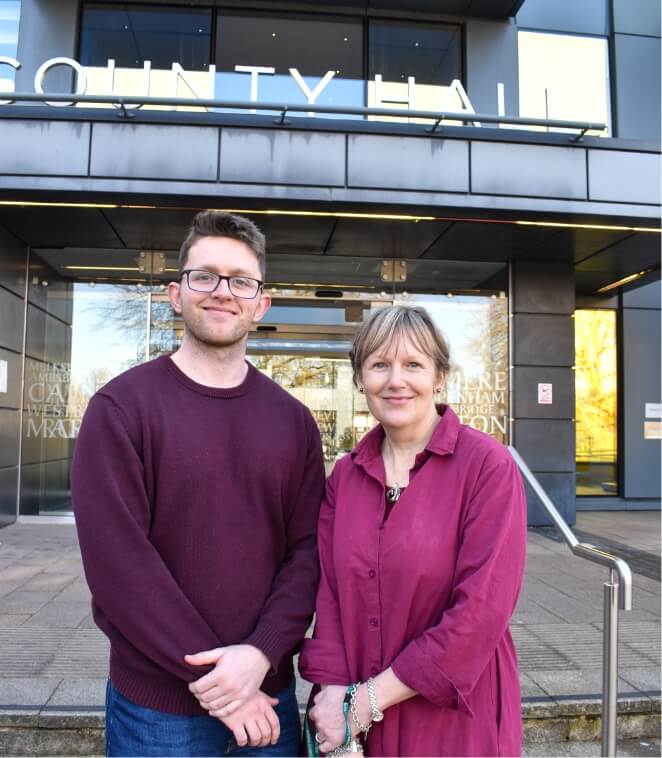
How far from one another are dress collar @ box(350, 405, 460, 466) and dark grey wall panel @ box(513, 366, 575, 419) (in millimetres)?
7713

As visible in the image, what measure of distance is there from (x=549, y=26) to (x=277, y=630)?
1175cm

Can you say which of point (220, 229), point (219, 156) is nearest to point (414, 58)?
point (219, 156)

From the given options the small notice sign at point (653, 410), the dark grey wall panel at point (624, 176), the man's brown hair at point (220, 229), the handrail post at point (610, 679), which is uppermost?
the dark grey wall panel at point (624, 176)

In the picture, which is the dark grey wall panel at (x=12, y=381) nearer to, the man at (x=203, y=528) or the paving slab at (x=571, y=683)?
the paving slab at (x=571, y=683)

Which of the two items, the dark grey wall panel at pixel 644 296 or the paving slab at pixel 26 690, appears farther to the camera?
the dark grey wall panel at pixel 644 296

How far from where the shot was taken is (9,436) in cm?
874

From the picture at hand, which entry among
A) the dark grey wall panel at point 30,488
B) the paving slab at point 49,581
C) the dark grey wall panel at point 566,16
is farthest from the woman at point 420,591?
the dark grey wall panel at point 566,16

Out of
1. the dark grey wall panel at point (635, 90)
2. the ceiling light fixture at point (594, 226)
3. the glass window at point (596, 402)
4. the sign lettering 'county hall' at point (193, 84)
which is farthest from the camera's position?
the glass window at point (596, 402)

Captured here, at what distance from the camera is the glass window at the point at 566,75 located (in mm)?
10086

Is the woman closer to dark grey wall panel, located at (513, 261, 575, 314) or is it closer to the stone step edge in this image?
the stone step edge

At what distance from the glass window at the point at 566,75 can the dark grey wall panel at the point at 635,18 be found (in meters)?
0.41

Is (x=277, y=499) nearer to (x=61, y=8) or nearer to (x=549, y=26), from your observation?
(x=61, y=8)

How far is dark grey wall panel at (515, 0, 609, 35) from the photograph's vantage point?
1034 centimetres

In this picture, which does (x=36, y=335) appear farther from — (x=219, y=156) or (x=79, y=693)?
(x=79, y=693)
